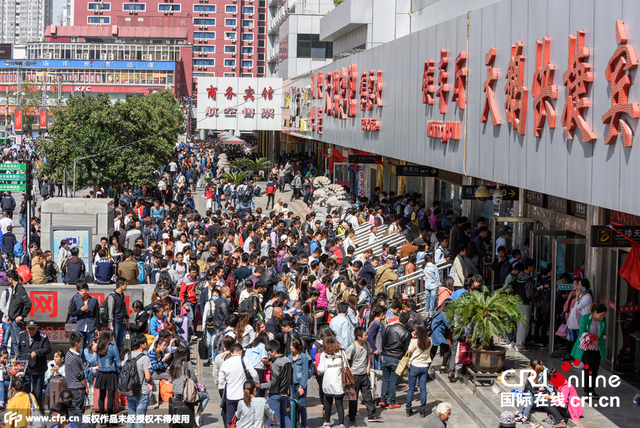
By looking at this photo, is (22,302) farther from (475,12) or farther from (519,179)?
(475,12)

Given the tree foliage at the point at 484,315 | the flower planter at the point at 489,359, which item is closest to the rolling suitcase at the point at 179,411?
the tree foliage at the point at 484,315

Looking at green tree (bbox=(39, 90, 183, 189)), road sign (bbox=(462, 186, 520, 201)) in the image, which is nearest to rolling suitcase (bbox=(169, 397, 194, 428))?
road sign (bbox=(462, 186, 520, 201))

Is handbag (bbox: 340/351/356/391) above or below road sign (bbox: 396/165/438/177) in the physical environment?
below

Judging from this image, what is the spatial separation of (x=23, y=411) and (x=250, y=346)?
9.74 ft

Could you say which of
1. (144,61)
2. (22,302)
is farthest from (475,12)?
(144,61)

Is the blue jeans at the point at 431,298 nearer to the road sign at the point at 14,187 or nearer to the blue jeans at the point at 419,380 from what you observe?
the blue jeans at the point at 419,380

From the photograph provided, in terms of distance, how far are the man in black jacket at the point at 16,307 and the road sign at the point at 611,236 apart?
9.47 m

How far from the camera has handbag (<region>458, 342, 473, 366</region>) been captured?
12.8 meters

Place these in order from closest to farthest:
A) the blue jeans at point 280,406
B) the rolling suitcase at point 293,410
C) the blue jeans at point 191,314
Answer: the blue jeans at point 280,406 < the rolling suitcase at point 293,410 < the blue jeans at point 191,314

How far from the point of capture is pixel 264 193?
44.1 meters

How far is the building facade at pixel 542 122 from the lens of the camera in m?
10.1

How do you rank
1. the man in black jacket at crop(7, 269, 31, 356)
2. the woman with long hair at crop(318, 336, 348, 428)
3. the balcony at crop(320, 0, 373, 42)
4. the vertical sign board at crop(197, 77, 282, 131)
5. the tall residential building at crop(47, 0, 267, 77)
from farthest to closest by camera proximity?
the tall residential building at crop(47, 0, 267, 77) < the vertical sign board at crop(197, 77, 282, 131) < the balcony at crop(320, 0, 373, 42) < the man in black jacket at crop(7, 269, 31, 356) < the woman with long hair at crop(318, 336, 348, 428)

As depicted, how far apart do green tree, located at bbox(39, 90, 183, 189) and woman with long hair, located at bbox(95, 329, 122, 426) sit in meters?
22.3

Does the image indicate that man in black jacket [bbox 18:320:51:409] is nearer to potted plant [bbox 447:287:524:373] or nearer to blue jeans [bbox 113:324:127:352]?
blue jeans [bbox 113:324:127:352]
